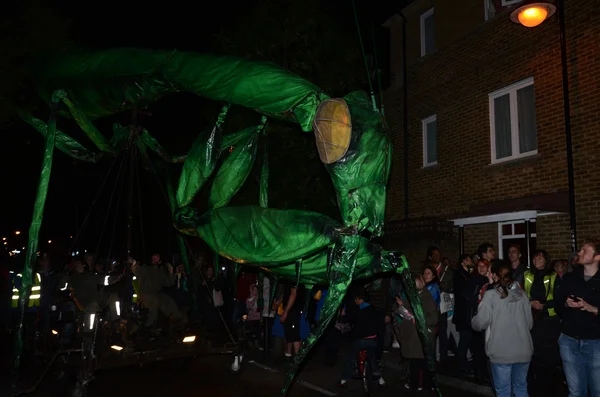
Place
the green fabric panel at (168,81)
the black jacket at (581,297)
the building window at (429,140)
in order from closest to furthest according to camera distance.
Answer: the green fabric panel at (168,81) → the black jacket at (581,297) → the building window at (429,140)

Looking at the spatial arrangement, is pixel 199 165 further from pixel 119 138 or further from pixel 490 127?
pixel 490 127

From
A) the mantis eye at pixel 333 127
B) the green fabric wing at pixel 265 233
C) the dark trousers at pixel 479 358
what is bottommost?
the dark trousers at pixel 479 358

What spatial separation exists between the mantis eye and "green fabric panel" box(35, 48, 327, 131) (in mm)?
109

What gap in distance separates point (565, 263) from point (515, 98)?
4.79 m

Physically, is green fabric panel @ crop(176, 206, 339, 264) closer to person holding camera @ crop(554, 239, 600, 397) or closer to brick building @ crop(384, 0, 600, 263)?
person holding camera @ crop(554, 239, 600, 397)

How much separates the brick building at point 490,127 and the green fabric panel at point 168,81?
22.1 ft

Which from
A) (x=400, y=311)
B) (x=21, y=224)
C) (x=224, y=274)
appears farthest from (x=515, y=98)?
(x=21, y=224)

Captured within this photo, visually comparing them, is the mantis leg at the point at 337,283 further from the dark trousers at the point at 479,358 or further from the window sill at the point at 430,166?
the window sill at the point at 430,166

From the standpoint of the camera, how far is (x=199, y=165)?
564 centimetres

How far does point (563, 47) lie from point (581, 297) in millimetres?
5665

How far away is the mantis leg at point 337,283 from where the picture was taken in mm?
4793

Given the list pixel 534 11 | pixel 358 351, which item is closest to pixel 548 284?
pixel 358 351

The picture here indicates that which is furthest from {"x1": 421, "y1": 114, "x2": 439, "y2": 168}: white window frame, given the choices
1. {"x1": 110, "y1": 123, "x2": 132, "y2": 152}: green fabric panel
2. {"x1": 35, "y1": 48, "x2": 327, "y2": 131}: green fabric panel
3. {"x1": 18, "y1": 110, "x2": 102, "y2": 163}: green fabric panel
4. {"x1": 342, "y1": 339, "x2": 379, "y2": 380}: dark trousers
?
{"x1": 35, "y1": 48, "x2": 327, "y2": 131}: green fabric panel

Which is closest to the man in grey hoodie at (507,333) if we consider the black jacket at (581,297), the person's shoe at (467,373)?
the black jacket at (581,297)
